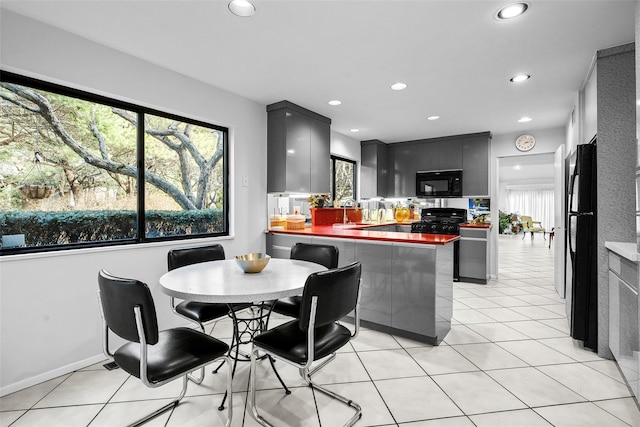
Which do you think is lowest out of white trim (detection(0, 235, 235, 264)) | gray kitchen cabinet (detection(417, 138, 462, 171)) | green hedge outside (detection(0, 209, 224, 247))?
white trim (detection(0, 235, 235, 264))

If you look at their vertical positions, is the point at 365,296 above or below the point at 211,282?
below

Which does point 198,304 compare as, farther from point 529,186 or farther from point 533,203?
point 533,203

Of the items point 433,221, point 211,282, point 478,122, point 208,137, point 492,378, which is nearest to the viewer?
point 211,282

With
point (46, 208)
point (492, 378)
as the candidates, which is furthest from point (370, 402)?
point (46, 208)

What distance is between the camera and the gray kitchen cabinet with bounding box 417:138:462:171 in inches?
215

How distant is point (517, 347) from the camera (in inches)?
105

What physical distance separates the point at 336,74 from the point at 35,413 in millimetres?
3276

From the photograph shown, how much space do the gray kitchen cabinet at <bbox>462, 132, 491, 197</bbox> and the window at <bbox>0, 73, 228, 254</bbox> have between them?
4101 mm

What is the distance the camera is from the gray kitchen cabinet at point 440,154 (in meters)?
5.45

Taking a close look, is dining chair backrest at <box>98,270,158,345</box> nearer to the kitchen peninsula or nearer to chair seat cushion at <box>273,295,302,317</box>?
chair seat cushion at <box>273,295,302,317</box>

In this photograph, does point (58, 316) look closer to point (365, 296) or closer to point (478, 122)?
point (365, 296)

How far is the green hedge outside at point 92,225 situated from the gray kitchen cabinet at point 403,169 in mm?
3813

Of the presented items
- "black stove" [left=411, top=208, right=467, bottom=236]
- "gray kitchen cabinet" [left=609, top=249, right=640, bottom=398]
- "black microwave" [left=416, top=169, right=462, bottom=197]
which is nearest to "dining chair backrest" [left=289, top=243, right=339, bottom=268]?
"gray kitchen cabinet" [left=609, top=249, right=640, bottom=398]

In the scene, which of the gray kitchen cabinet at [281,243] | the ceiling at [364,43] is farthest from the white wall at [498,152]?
the gray kitchen cabinet at [281,243]
